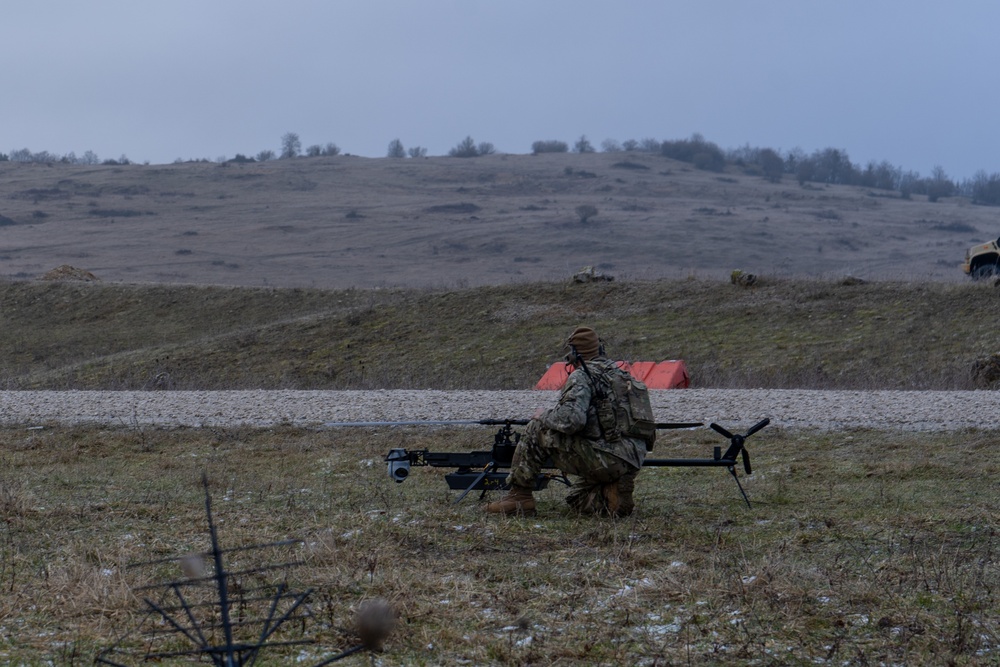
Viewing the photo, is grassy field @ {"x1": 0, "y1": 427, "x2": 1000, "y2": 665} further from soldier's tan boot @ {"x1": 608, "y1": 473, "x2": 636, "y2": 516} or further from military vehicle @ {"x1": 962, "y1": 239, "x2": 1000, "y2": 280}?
military vehicle @ {"x1": 962, "y1": 239, "x2": 1000, "y2": 280}

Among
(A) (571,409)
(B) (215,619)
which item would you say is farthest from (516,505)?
(B) (215,619)

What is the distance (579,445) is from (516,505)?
0.66 metres

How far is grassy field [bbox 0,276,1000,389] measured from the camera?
21719 mm

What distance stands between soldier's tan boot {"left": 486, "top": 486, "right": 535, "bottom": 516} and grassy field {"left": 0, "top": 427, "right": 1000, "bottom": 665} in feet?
0.61

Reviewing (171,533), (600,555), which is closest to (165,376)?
(171,533)

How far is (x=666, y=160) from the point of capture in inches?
4461

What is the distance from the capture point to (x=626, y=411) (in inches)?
304

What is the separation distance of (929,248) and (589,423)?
6705 cm

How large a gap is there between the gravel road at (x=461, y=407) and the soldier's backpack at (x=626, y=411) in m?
5.98

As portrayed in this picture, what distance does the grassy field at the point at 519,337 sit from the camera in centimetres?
2172

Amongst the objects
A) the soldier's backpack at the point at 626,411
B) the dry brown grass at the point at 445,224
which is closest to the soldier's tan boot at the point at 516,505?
the soldier's backpack at the point at 626,411

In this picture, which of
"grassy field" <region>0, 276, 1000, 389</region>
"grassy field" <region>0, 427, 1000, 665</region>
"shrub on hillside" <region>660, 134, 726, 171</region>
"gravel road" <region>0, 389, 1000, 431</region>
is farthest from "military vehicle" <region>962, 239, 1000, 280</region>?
"shrub on hillside" <region>660, 134, 726, 171</region>

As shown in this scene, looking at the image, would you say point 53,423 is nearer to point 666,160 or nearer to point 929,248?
point 929,248

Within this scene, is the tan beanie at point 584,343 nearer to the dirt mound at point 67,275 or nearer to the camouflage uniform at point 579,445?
the camouflage uniform at point 579,445
